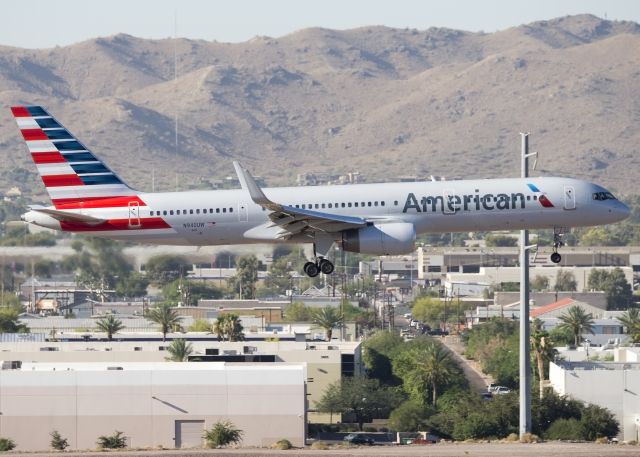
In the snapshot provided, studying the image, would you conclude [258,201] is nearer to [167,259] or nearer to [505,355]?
[167,259]

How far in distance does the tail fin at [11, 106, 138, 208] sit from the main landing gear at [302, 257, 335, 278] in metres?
10.6

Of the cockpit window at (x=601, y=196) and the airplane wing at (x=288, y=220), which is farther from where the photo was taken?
the cockpit window at (x=601, y=196)

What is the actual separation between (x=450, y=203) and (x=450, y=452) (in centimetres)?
1277

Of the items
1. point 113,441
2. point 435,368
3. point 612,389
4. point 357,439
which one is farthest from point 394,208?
point 435,368

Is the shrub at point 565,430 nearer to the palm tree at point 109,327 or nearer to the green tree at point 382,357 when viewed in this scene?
the green tree at point 382,357

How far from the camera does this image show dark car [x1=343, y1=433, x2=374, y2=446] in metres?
111

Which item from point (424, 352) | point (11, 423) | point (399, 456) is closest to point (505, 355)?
point (424, 352)

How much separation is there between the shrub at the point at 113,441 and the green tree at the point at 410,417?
32753 mm

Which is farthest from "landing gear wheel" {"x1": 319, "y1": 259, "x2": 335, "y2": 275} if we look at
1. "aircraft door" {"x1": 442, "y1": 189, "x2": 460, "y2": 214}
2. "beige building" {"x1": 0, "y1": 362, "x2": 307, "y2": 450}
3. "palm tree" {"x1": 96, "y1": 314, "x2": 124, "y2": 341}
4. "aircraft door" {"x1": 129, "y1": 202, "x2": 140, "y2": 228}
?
"palm tree" {"x1": 96, "y1": 314, "x2": 124, "y2": 341}

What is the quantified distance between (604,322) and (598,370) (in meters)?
73.2

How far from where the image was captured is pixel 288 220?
3182 inches

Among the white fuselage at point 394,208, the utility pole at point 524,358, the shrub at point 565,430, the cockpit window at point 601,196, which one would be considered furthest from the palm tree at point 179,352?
the cockpit window at point 601,196

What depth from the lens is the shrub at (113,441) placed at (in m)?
93.8

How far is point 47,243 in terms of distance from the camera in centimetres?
10919
